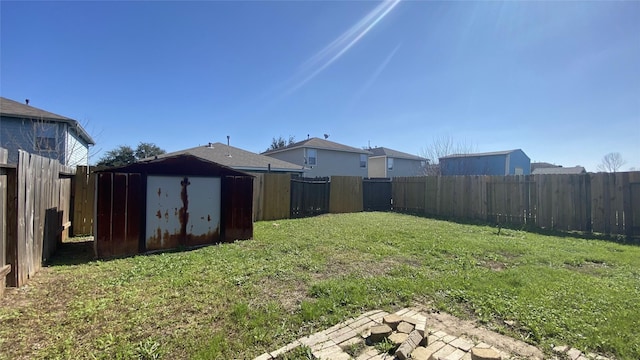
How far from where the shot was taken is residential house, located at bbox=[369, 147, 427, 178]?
28531 mm

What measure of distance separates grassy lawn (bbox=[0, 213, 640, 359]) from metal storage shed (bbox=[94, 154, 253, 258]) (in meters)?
0.54

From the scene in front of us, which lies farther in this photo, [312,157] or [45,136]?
[312,157]

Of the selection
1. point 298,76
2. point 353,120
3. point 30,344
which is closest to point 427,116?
point 353,120

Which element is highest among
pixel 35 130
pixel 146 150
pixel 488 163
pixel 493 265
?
pixel 146 150

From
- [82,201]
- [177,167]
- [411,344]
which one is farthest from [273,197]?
[411,344]

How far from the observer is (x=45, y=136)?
13.6 metres

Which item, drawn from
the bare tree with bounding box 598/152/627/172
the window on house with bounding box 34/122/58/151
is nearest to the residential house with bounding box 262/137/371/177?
the window on house with bounding box 34/122/58/151

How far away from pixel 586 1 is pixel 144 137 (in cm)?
3218

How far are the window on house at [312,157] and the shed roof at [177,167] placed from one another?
16.3m

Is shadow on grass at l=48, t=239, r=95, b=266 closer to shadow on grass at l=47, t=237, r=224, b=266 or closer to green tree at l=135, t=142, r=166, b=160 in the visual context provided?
shadow on grass at l=47, t=237, r=224, b=266

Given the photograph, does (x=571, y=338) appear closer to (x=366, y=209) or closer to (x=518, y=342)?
(x=518, y=342)

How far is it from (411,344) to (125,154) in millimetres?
31038

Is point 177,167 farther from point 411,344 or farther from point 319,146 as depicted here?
point 319,146

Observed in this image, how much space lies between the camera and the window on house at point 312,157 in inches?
918
